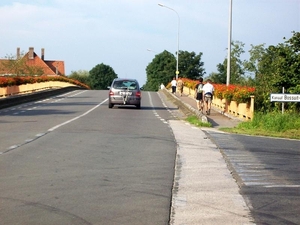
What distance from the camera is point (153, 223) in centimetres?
750

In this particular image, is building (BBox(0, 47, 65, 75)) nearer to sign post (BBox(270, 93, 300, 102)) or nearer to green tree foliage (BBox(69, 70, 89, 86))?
green tree foliage (BBox(69, 70, 89, 86))

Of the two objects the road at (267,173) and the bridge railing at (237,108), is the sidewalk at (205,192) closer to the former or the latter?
the road at (267,173)

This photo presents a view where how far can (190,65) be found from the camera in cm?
12050

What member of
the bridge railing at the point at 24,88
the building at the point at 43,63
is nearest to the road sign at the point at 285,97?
the bridge railing at the point at 24,88

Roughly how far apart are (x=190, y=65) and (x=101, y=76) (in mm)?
58864

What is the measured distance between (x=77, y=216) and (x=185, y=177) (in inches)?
139

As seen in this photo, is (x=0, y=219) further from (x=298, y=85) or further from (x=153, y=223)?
(x=298, y=85)

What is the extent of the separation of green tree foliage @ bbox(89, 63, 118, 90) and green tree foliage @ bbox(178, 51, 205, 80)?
53.9m

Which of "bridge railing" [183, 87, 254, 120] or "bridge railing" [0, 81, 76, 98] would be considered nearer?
"bridge railing" [183, 87, 254, 120]

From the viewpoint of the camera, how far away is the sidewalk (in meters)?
7.88

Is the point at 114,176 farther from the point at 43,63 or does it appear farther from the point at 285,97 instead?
the point at 43,63

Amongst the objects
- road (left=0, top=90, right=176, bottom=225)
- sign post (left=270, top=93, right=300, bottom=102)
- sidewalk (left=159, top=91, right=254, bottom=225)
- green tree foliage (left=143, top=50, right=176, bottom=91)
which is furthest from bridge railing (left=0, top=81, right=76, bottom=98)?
green tree foliage (left=143, top=50, right=176, bottom=91)

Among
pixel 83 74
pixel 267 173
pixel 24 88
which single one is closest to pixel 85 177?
pixel 267 173

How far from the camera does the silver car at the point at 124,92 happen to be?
34.8 meters
